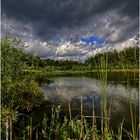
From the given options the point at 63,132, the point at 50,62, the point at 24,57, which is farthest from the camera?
the point at 50,62

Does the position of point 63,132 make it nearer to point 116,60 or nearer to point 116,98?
point 116,60

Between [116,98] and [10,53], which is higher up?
[10,53]

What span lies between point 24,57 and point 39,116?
7.73m

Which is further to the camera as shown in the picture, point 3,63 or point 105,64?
point 3,63

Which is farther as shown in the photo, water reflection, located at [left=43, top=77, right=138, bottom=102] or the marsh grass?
water reflection, located at [left=43, top=77, right=138, bottom=102]

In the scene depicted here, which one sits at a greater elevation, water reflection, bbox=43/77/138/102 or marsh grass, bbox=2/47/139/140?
marsh grass, bbox=2/47/139/140

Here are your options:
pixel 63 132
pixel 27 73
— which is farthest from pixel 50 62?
pixel 63 132

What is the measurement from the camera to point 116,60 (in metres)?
2.97

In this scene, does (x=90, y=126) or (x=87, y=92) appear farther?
(x=87, y=92)

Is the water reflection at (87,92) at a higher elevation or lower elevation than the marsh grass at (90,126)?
lower

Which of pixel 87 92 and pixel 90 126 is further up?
pixel 90 126

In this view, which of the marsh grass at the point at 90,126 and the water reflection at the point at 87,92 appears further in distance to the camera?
the water reflection at the point at 87,92

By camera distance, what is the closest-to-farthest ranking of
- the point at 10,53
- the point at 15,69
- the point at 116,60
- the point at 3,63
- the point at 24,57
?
the point at 116,60 < the point at 3,63 < the point at 10,53 < the point at 15,69 < the point at 24,57

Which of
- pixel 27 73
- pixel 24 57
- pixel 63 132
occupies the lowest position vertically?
pixel 63 132
